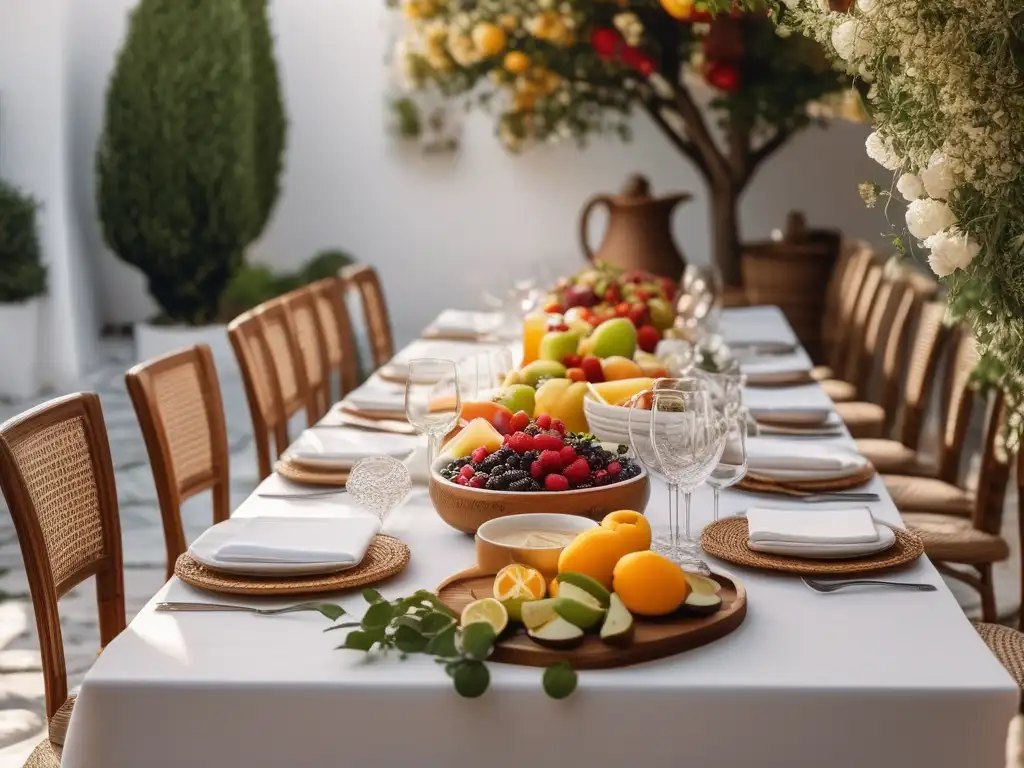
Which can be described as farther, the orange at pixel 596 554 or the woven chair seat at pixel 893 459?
the woven chair seat at pixel 893 459

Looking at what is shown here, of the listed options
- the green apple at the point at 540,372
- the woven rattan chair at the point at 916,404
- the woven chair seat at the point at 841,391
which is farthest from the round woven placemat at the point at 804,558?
the woven chair seat at the point at 841,391

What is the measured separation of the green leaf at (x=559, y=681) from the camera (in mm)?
1372

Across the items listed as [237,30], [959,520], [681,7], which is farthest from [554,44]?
[237,30]

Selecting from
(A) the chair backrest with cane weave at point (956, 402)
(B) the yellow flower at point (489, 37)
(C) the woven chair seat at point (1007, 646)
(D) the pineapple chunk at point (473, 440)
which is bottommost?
(C) the woven chair seat at point (1007, 646)

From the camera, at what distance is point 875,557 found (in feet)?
5.98

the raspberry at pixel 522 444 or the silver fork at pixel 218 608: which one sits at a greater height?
the raspberry at pixel 522 444

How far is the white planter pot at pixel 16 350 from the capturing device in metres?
6.30

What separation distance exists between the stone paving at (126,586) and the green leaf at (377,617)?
70cm

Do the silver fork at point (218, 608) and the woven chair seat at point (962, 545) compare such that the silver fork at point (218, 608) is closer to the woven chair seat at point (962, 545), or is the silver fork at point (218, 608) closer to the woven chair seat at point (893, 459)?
the woven chair seat at point (962, 545)

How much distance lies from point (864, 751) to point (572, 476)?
2.02 ft

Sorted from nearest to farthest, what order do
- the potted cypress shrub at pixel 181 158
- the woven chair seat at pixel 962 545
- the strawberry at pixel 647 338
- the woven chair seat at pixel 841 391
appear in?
the woven chair seat at pixel 962 545, the strawberry at pixel 647 338, the woven chair seat at pixel 841 391, the potted cypress shrub at pixel 181 158

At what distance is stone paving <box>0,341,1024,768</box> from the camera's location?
3.00 m

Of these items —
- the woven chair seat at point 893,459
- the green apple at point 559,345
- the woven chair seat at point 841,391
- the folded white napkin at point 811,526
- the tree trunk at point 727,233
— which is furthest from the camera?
the tree trunk at point 727,233

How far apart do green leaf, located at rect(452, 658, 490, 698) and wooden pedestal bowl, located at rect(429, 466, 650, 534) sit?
1.55ft
